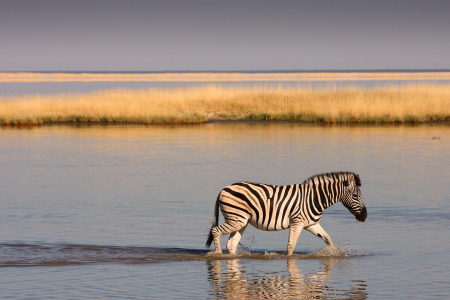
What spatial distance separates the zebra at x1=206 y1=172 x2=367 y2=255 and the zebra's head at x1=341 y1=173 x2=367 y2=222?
0.05 ft

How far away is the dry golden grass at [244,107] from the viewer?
125 feet

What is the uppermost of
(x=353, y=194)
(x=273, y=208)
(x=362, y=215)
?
(x=353, y=194)

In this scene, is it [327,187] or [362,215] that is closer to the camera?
[327,187]

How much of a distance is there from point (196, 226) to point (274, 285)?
414cm

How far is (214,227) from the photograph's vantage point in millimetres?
10781

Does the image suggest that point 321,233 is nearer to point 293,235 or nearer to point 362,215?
point 293,235

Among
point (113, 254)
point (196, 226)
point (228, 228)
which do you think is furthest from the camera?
point (196, 226)

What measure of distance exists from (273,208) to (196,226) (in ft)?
9.01

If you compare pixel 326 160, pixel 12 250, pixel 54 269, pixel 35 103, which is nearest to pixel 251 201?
pixel 54 269

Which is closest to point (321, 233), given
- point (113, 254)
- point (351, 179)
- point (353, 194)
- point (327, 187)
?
point (327, 187)

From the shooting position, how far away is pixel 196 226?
513 inches

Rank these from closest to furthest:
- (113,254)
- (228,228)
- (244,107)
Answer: (228,228)
(113,254)
(244,107)

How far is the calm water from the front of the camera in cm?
915

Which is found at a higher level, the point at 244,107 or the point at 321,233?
the point at 244,107
